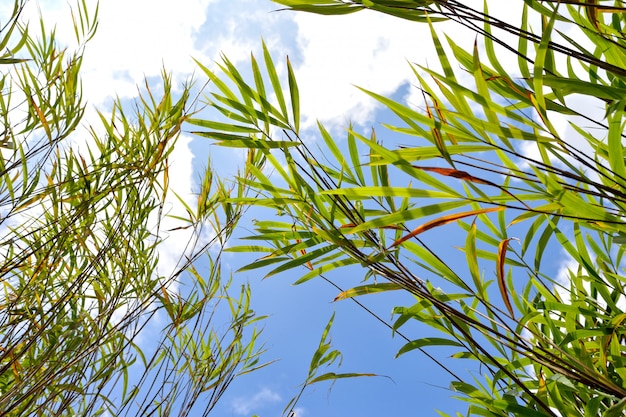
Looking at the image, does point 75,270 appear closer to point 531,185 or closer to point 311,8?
point 311,8

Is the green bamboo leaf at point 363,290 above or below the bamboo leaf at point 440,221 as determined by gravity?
above

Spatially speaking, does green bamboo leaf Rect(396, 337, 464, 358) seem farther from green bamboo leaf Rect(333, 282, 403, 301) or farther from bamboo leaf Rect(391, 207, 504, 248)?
bamboo leaf Rect(391, 207, 504, 248)

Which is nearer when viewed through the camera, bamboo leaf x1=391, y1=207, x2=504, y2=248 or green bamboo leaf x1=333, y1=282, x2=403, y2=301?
bamboo leaf x1=391, y1=207, x2=504, y2=248

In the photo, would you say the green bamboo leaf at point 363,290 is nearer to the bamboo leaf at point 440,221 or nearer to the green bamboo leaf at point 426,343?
the green bamboo leaf at point 426,343

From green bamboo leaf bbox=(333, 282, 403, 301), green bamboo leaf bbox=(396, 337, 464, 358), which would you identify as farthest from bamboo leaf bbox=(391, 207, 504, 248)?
green bamboo leaf bbox=(396, 337, 464, 358)

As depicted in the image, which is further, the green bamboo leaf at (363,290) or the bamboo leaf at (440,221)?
the green bamboo leaf at (363,290)

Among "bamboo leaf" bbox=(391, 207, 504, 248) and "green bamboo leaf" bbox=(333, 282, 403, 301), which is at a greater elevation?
"green bamboo leaf" bbox=(333, 282, 403, 301)

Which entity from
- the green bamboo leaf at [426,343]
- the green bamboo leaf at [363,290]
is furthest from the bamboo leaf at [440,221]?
the green bamboo leaf at [426,343]

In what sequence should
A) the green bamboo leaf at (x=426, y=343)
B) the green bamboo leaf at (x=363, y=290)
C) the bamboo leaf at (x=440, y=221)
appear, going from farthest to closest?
the green bamboo leaf at (x=426, y=343), the green bamboo leaf at (x=363, y=290), the bamboo leaf at (x=440, y=221)

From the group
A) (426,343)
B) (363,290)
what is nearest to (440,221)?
(363,290)

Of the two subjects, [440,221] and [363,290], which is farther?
[363,290]

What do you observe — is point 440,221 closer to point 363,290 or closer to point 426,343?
point 363,290

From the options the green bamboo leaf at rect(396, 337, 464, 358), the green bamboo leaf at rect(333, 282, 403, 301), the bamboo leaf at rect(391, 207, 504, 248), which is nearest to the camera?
the bamboo leaf at rect(391, 207, 504, 248)

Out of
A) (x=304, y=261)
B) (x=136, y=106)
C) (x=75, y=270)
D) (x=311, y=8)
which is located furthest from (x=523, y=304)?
(x=75, y=270)
